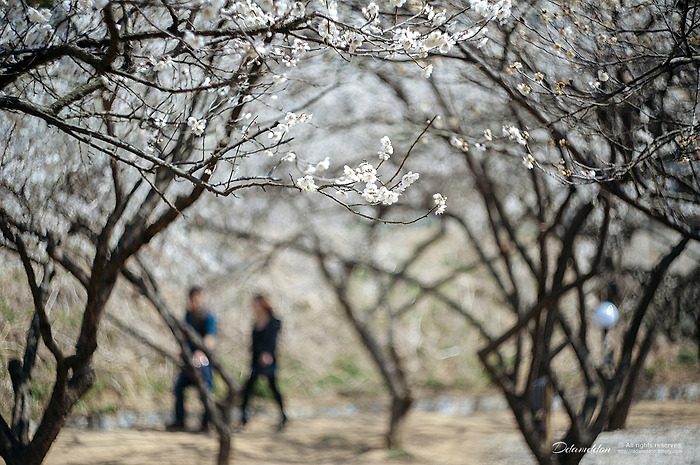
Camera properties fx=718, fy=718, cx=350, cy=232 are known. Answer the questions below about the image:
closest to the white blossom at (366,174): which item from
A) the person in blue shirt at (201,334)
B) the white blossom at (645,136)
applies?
the white blossom at (645,136)

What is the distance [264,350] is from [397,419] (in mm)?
1887

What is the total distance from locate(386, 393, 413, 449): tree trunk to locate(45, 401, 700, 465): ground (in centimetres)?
11

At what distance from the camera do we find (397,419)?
294 inches

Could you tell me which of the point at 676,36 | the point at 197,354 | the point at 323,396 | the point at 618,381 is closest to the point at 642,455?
the point at 618,381

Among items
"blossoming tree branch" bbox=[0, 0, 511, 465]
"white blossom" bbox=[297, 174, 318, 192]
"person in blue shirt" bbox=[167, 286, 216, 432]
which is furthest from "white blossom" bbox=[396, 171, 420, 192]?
"person in blue shirt" bbox=[167, 286, 216, 432]

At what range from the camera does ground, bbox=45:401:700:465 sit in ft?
20.2

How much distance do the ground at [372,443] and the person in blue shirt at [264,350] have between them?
21.1 inches

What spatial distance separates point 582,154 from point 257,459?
14.8 ft

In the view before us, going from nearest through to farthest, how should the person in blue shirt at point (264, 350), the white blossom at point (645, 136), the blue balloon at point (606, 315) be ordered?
the white blossom at point (645, 136), the blue balloon at point (606, 315), the person in blue shirt at point (264, 350)

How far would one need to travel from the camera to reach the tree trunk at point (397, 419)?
734cm

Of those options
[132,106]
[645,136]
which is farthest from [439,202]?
[132,106]

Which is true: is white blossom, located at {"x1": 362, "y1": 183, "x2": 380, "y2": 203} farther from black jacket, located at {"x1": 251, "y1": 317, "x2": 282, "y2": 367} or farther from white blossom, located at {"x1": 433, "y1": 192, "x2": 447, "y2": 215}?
black jacket, located at {"x1": 251, "y1": 317, "x2": 282, "y2": 367}

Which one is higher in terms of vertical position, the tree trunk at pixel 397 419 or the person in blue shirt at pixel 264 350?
the person in blue shirt at pixel 264 350

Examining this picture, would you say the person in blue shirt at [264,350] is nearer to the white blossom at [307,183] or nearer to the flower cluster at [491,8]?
the white blossom at [307,183]
